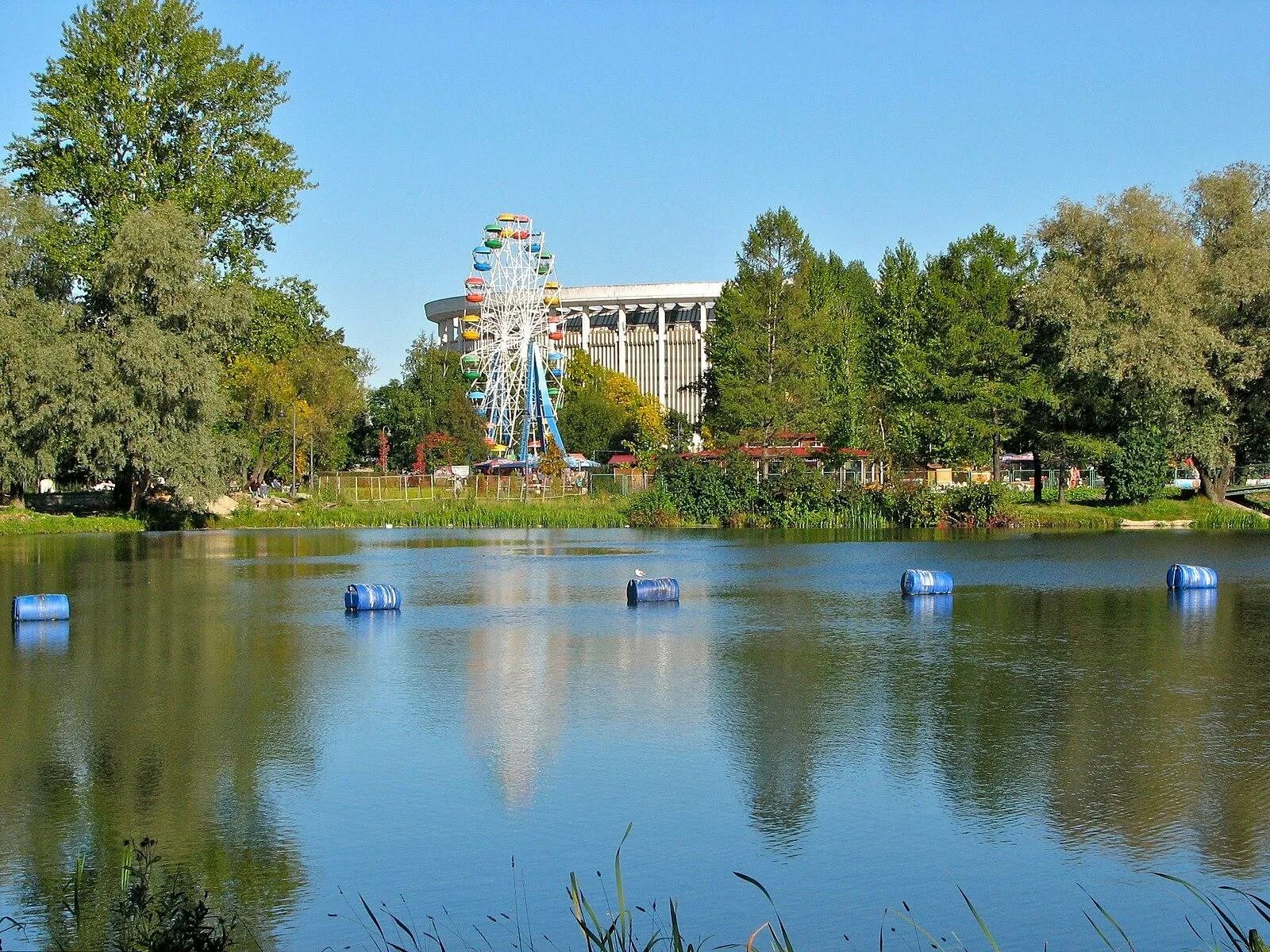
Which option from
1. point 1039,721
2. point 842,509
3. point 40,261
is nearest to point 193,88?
Result: point 40,261

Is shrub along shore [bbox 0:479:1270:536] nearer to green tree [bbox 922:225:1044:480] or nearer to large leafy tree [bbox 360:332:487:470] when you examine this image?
green tree [bbox 922:225:1044:480]

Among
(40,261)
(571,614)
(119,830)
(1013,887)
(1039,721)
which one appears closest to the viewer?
(1013,887)

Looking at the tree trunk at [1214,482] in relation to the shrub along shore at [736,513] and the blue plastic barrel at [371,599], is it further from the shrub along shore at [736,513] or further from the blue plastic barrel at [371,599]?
the blue plastic barrel at [371,599]

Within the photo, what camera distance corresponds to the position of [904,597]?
1067 inches

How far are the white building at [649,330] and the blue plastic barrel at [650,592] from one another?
394ft

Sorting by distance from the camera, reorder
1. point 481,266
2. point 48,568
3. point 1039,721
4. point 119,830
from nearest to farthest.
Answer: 1. point 119,830
2. point 1039,721
3. point 48,568
4. point 481,266

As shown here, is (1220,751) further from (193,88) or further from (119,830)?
(193,88)

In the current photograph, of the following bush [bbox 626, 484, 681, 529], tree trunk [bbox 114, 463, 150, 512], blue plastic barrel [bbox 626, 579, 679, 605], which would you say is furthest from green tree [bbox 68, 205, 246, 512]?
blue plastic barrel [bbox 626, 579, 679, 605]

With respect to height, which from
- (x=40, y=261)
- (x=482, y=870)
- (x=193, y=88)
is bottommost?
(x=482, y=870)

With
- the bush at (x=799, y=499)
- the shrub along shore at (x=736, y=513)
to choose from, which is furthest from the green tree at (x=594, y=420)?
the bush at (x=799, y=499)

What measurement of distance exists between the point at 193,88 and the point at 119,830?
50.7 metres

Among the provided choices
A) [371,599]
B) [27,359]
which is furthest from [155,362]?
[371,599]

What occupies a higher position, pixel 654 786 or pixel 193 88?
pixel 193 88

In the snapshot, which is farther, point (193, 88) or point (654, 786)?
point (193, 88)
